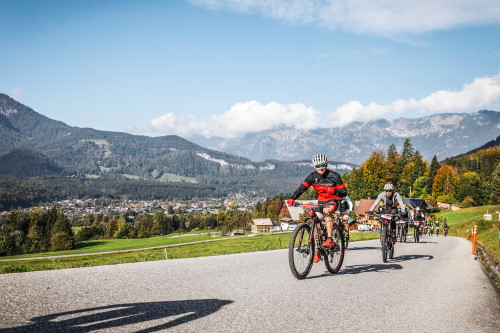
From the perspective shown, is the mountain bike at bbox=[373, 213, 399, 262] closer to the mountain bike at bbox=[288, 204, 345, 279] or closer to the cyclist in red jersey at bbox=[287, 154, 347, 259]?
the mountain bike at bbox=[288, 204, 345, 279]

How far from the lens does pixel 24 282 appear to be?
743 cm

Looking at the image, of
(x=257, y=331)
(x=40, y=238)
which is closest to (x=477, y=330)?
(x=257, y=331)

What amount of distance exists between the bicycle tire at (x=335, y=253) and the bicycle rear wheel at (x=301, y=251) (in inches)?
24.1

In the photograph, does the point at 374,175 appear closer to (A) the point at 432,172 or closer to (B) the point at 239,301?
(A) the point at 432,172

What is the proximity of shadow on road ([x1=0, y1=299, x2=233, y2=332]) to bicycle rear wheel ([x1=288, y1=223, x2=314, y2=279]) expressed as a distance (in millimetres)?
2499

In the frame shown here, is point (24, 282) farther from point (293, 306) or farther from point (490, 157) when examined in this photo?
point (490, 157)

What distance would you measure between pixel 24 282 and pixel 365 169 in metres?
112

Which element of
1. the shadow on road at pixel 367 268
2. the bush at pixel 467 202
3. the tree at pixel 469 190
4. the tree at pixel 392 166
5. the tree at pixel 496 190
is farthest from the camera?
the tree at pixel 392 166

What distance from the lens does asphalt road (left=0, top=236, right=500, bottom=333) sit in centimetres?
529

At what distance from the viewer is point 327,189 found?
9281 millimetres

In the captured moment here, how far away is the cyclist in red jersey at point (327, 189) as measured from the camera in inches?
360

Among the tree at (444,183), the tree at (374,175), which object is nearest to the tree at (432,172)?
the tree at (444,183)

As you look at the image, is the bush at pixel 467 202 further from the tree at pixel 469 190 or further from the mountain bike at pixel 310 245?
the mountain bike at pixel 310 245

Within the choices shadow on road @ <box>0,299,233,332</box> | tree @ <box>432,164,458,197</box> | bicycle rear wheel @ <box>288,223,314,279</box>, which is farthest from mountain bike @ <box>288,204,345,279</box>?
tree @ <box>432,164,458,197</box>
